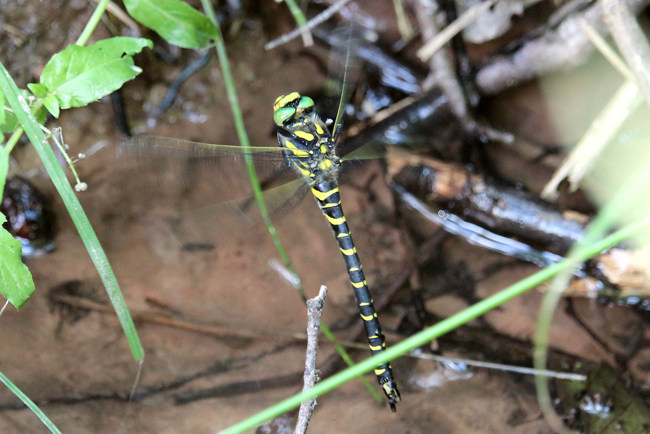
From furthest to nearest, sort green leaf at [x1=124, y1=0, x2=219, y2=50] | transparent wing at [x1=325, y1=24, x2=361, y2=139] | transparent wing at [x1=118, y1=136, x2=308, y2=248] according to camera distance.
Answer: transparent wing at [x1=118, y1=136, x2=308, y2=248] < transparent wing at [x1=325, y1=24, x2=361, y2=139] < green leaf at [x1=124, y1=0, x2=219, y2=50]

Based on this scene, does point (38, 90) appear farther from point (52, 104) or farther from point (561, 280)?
point (561, 280)

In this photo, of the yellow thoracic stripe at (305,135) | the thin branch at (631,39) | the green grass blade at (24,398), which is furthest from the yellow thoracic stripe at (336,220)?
the thin branch at (631,39)

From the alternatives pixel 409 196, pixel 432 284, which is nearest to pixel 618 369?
pixel 432 284

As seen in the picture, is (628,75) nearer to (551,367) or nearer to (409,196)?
(409,196)

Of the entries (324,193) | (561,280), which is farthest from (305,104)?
(561,280)

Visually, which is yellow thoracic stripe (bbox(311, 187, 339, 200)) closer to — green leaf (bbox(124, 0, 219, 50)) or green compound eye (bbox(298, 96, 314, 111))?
green compound eye (bbox(298, 96, 314, 111))

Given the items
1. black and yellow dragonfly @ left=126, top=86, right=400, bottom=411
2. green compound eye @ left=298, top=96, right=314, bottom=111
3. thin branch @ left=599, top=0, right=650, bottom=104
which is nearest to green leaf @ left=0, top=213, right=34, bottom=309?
black and yellow dragonfly @ left=126, top=86, right=400, bottom=411
